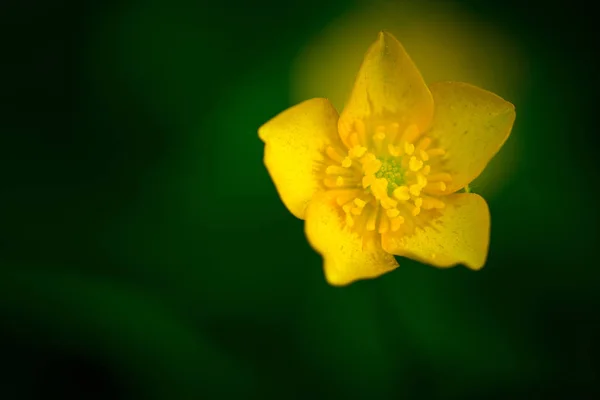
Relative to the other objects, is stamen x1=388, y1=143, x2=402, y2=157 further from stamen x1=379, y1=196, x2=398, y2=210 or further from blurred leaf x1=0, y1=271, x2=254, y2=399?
blurred leaf x1=0, y1=271, x2=254, y2=399

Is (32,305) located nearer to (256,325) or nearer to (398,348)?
(256,325)

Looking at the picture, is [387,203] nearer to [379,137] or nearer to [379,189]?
[379,189]

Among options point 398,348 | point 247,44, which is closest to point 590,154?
point 398,348

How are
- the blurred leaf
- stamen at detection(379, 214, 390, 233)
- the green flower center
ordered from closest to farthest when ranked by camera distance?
stamen at detection(379, 214, 390, 233), the green flower center, the blurred leaf

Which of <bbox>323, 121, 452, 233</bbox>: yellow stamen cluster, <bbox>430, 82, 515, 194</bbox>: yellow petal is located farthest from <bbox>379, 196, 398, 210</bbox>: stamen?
<bbox>430, 82, 515, 194</bbox>: yellow petal

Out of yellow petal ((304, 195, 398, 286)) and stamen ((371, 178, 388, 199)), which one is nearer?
yellow petal ((304, 195, 398, 286))

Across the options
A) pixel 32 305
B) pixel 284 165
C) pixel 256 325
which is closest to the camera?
pixel 284 165
